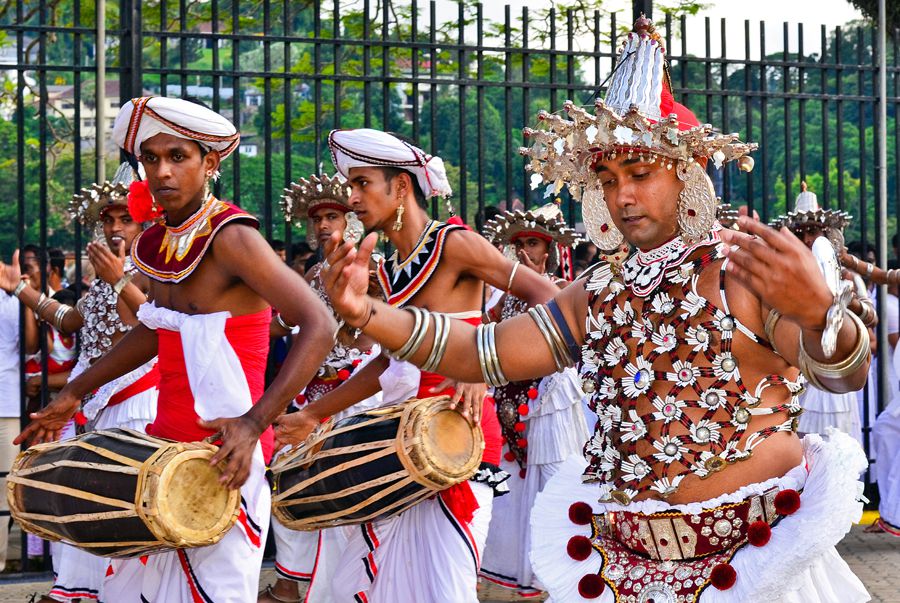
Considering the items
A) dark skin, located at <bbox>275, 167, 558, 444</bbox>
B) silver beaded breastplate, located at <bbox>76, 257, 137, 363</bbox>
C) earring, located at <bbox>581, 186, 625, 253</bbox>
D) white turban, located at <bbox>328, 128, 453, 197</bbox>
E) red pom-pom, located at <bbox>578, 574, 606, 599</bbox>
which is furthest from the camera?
silver beaded breastplate, located at <bbox>76, 257, 137, 363</bbox>

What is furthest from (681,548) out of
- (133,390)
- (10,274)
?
(10,274)

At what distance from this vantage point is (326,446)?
4.80 meters

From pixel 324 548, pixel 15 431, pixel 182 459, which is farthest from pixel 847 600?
pixel 15 431

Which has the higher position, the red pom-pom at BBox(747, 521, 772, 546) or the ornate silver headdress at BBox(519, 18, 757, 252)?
the ornate silver headdress at BBox(519, 18, 757, 252)

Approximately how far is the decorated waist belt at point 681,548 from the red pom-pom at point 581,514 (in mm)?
120

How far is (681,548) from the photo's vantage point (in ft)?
11.0

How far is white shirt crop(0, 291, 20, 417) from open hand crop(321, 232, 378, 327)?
6284 mm

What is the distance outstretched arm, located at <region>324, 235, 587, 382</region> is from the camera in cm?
308

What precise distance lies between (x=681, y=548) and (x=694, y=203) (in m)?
0.92

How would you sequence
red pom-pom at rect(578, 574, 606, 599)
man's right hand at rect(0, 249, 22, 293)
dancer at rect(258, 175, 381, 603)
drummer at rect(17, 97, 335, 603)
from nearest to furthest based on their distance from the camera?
red pom-pom at rect(578, 574, 606, 599)
drummer at rect(17, 97, 335, 603)
man's right hand at rect(0, 249, 22, 293)
dancer at rect(258, 175, 381, 603)

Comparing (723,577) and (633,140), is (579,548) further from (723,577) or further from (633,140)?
(633,140)

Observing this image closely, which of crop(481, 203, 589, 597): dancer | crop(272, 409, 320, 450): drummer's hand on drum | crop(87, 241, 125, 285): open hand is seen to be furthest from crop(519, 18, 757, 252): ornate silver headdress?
crop(481, 203, 589, 597): dancer

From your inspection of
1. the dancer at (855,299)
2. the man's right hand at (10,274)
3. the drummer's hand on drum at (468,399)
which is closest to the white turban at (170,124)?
the drummer's hand on drum at (468,399)

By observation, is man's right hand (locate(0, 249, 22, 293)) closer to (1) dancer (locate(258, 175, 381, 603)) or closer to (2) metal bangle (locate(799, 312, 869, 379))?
(1) dancer (locate(258, 175, 381, 603))
